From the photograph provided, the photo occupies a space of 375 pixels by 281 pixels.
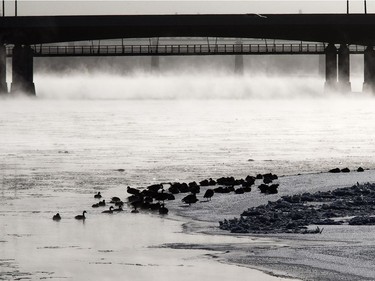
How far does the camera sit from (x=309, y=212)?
2664cm

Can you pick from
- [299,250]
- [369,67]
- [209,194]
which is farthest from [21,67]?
[299,250]

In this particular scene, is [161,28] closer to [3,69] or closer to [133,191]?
[3,69]

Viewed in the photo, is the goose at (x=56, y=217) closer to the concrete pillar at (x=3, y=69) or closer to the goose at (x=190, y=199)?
the goose at (x=190, y=199)

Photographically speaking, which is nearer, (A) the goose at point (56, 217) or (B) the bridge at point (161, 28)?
(A) the goose at point (56, 217)

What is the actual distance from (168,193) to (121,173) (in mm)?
8824

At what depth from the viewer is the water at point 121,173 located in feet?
67.9

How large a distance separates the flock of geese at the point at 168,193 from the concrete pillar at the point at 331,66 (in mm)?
155567

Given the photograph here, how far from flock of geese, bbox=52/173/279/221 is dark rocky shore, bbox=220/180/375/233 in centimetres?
221

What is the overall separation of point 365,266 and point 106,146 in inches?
1578

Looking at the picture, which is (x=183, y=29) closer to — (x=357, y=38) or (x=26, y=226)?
(x=357, y=38)

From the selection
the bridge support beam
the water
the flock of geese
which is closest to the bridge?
the bridge support beam

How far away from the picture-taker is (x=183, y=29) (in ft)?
559

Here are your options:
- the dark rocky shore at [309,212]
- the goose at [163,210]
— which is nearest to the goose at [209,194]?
the dark rocky shore at [309,212]

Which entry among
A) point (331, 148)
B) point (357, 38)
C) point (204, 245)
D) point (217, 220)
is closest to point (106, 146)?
point (331, 148)
